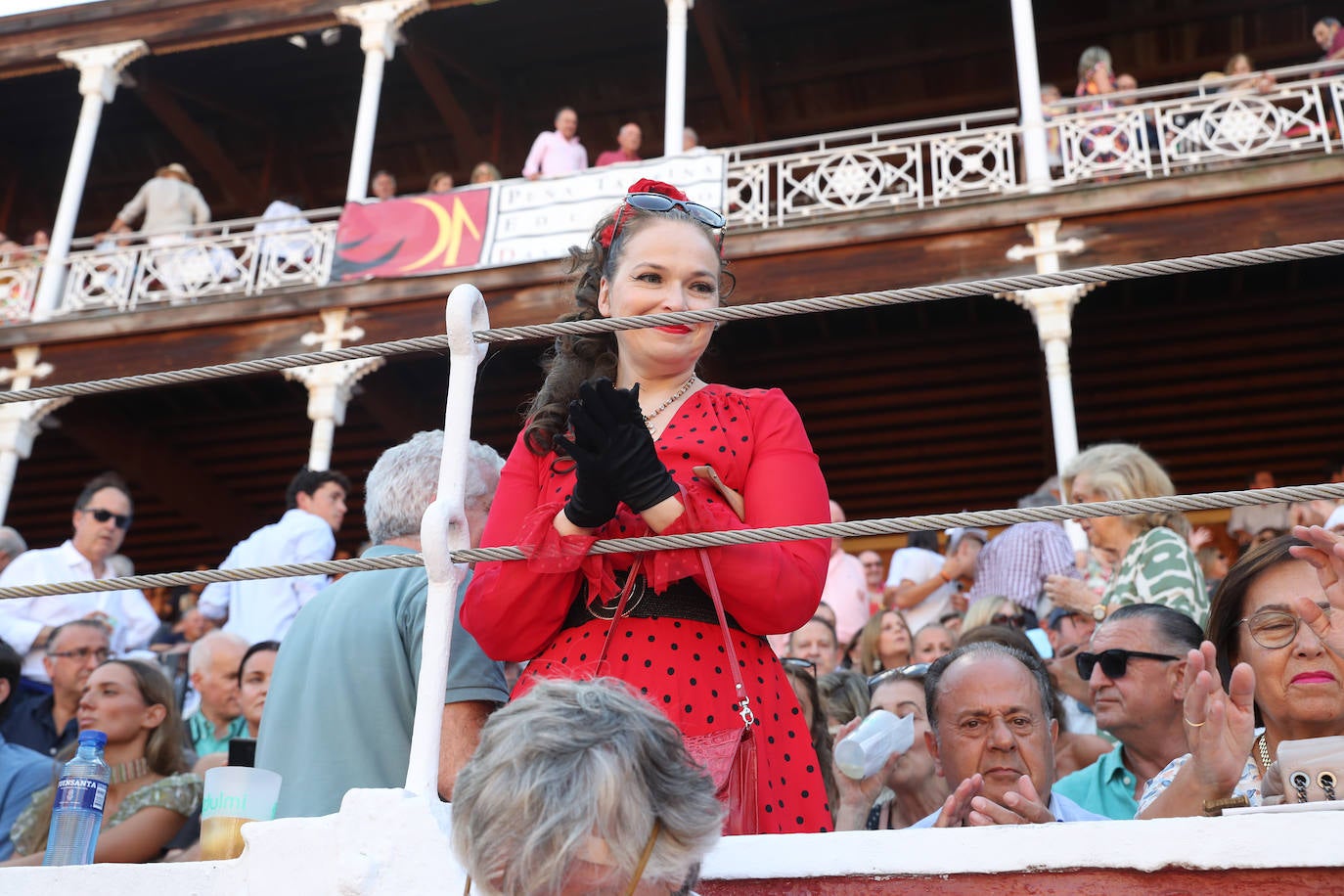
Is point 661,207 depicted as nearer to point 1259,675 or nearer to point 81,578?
point 1259,675

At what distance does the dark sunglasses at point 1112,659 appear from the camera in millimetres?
3277

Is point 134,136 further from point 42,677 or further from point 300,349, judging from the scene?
point 42,677

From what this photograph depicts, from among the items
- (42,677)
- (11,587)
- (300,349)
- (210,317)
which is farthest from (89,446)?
(11,587)

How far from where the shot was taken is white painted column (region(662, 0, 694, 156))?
32.8ft

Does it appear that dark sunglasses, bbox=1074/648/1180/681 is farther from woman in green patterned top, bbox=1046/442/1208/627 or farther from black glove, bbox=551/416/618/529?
black glove, bbox=551/416/618/529

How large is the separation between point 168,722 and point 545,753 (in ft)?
9.89

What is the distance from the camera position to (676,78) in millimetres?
10328

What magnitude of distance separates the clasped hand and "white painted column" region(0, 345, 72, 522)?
10.4 meters

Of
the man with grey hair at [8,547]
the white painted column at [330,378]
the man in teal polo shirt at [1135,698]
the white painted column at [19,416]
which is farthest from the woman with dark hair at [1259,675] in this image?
the white painted column at [19,416]

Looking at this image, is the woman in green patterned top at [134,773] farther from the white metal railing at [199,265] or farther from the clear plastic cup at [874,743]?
the white metal railing at [199,265]

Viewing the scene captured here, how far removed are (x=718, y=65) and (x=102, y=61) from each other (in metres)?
5.88

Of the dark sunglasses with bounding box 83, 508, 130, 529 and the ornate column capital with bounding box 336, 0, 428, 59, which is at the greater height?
the ornate column capital with bounding box 336, 0, 428, 59

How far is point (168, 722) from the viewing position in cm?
393

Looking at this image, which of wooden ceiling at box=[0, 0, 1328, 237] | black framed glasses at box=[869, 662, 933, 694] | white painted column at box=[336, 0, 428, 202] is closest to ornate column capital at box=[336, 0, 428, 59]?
white painted column at box=[336, 0, 428, 202]
